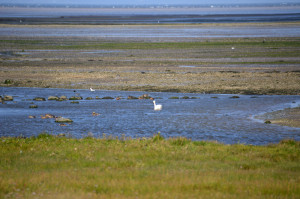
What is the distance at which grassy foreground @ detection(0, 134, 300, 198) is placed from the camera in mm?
10422

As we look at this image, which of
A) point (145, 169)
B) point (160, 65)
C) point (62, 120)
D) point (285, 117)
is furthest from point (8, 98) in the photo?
point (145, 169)

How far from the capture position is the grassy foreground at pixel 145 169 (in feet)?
34.2

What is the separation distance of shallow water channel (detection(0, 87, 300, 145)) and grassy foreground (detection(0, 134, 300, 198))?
439 cm

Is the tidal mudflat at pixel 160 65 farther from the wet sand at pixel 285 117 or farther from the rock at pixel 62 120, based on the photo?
the rock at pixel 62 120

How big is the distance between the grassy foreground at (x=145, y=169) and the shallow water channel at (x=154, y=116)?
173 inches

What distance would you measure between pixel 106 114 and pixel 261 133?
971 centimetres

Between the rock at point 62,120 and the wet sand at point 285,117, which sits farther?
the rock at point 62,120

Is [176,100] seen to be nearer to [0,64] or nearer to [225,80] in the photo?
[225,80]

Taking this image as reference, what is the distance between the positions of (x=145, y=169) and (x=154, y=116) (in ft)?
46.2

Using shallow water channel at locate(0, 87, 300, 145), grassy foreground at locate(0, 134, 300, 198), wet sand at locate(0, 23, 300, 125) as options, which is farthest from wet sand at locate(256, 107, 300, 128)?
grassy foreground at locate(0, 134, 300, 198)

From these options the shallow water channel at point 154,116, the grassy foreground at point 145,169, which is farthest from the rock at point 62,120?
the grassy foreground at point 145,169

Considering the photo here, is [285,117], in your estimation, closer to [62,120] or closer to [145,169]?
[62,120]

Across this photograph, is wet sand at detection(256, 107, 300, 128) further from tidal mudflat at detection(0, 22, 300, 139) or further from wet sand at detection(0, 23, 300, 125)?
wet sand at detection(0, 23, 300, 125)

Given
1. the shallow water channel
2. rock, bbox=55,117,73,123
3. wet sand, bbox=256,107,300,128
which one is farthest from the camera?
rock, bbox=55,117,73,123
